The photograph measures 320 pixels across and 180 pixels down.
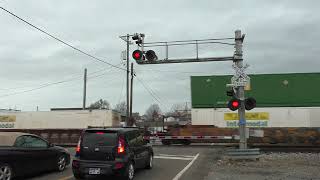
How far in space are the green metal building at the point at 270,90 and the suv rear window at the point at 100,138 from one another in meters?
28.1

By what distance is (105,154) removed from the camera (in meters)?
12.3

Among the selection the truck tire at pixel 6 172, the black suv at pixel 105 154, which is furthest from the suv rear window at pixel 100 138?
the truck tire at pixel 6 172

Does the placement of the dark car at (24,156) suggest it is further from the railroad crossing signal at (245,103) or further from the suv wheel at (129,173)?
the railroad crossing signal at (245,103)

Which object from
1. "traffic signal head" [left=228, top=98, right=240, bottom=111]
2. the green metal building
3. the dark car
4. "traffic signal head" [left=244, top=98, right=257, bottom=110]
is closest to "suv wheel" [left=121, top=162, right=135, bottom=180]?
the dark car

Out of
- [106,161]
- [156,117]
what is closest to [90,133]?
[106,161]

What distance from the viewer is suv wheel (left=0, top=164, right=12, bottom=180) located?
11.5 m

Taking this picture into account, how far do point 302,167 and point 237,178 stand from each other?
420 centimetres

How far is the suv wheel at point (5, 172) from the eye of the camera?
37.7 ft

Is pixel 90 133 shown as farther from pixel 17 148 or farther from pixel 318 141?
pixel 318 141

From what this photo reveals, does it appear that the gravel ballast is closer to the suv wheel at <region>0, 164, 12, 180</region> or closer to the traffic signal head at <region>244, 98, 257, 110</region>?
the traffic signal head at <region>244, 98, 257, 110</region>

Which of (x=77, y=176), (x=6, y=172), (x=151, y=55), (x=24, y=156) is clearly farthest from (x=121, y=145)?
(x=151, y=55)

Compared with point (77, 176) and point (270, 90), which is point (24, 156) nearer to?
point (77, 176)

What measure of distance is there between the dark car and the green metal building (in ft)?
89.0

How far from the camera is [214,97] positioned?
40.8m
